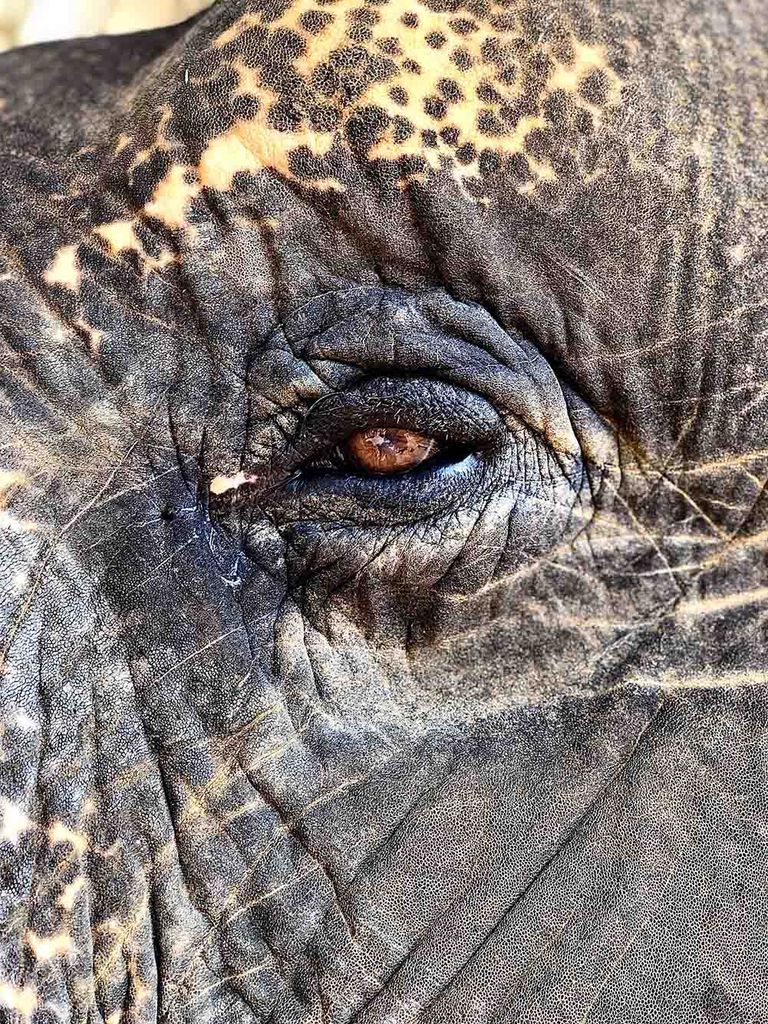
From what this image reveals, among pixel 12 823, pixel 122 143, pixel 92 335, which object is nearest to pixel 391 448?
pixel 92 335

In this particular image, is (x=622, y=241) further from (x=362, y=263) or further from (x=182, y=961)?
(x=182, y=961)

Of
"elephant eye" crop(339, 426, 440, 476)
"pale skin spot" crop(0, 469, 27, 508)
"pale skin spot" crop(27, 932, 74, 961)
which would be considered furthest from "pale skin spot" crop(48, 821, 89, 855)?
"elephant eye" crop(339, 426, 440, 476)

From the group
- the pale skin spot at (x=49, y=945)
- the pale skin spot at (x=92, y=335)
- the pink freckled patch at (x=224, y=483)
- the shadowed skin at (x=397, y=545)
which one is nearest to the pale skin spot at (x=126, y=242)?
the shadowed skin at (x=397, y=545)

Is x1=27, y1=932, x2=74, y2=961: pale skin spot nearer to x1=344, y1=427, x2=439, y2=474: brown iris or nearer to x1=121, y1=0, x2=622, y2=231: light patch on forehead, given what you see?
x1=344, y1=427, x2=439, y2=474: brown iris

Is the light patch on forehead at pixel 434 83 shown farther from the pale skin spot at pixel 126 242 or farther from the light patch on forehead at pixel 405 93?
the pale skin spot at pixel 126 242

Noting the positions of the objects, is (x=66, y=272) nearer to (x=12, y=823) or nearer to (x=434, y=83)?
(x=434, y=83)

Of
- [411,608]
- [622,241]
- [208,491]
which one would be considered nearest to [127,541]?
[208,491]
